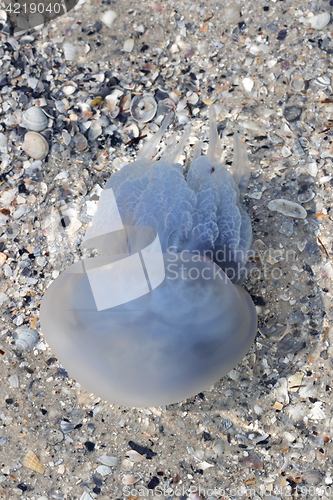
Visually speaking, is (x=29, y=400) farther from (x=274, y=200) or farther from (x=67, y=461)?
(x=274, y=200)

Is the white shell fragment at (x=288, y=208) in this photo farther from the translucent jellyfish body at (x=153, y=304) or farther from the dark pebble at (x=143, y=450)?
the dark pebble at (x=143, y=450)

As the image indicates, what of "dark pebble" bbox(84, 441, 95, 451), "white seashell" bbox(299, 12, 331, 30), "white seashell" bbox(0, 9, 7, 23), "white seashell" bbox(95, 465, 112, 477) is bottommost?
"white seashell" bbox(95, 465, 112, 477)

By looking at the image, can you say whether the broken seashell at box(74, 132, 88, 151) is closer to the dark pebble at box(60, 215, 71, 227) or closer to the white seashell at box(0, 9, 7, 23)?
the dark pebble at box(60, 215, 71, 227)

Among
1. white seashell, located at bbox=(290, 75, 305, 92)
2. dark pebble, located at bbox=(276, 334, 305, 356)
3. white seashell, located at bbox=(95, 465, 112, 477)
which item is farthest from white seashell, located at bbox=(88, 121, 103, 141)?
white seashell, located at bbox=(95, 465, 112, 477)

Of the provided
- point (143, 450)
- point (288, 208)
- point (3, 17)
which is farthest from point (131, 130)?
point (143, 450)

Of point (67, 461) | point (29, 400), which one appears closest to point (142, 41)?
point (29, 400)

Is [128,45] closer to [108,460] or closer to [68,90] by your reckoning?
[68,90]

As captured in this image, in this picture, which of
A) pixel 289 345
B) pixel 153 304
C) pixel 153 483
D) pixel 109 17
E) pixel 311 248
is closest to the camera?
pixel 153 304
